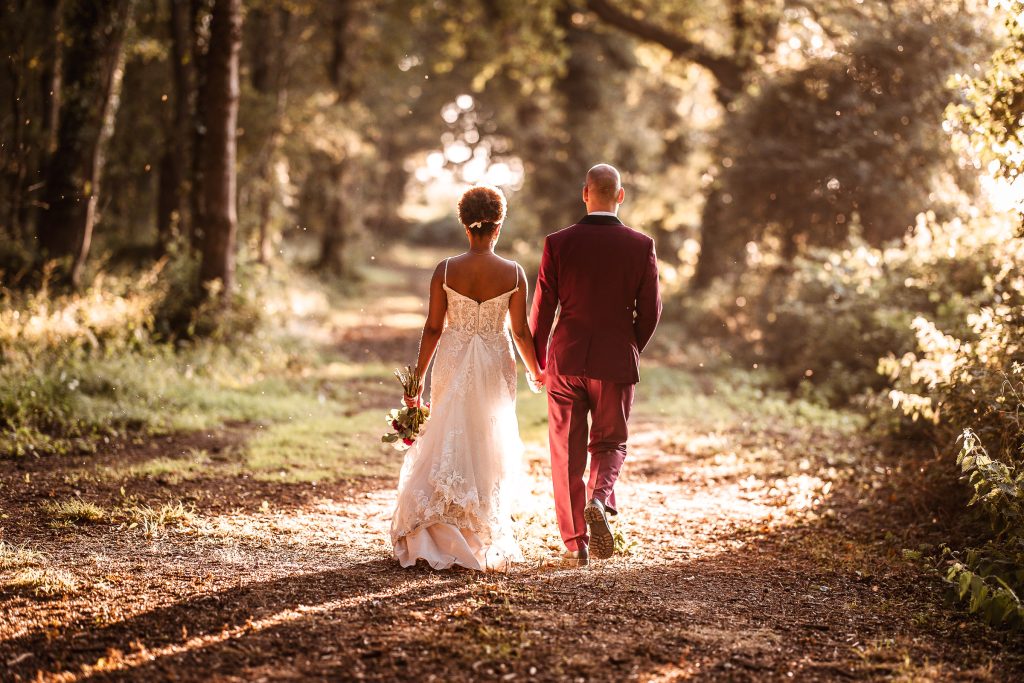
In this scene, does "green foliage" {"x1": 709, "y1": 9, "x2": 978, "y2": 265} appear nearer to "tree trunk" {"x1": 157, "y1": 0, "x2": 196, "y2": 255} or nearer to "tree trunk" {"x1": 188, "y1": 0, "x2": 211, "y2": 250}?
"tree trunk" {"x1": 188, "y1": 0, "x2": 211, "y2": 250}

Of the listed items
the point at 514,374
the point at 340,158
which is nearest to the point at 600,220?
the point at 514,374

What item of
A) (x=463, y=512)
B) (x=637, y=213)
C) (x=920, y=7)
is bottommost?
(x=463, y=512)

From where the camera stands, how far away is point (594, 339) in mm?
5668

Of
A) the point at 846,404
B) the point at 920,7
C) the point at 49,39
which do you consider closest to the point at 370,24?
the point at 49,39

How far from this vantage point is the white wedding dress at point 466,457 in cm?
548

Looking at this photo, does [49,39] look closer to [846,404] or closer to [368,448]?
[368,448]

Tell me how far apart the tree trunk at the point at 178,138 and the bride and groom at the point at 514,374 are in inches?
441

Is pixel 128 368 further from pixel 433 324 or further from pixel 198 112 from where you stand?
pixel 198 112

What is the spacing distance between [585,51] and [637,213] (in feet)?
15.7

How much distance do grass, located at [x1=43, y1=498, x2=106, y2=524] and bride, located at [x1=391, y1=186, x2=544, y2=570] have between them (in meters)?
2.21

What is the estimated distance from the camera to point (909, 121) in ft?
50.4

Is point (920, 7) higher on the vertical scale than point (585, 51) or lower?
Result: lower

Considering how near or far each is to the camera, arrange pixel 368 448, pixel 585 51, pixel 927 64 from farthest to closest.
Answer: pixel 585 51 < pixel 927 64 < pixel 368 448

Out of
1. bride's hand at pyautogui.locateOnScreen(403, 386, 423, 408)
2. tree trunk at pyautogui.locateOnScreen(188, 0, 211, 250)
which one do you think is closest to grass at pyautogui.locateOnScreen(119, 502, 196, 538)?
bride's hand at pyautogui.locateOnScreen(403, 386, 423, 408)
